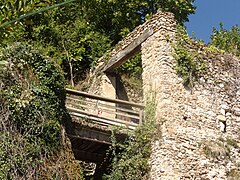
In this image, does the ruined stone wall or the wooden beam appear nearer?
the ruined stone wall

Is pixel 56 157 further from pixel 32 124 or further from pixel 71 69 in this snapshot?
pixel 71 69

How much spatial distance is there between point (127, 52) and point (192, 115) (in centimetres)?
244

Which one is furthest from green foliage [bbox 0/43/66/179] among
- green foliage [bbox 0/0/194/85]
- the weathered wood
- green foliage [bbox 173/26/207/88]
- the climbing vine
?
green foliage [bbox 0/0/194/85]

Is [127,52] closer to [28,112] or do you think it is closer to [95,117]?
[95,117]

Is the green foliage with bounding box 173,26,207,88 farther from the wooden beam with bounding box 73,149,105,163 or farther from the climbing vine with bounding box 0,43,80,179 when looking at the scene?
the climbing vine with bounding box 0,43,80,179

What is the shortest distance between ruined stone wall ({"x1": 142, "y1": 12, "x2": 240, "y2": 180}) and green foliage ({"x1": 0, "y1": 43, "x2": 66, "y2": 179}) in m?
2.09

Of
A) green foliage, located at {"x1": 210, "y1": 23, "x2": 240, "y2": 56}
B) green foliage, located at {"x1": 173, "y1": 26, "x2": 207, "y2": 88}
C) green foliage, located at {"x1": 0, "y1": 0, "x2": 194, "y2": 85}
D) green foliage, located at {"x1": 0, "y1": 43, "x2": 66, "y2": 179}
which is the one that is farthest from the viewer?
green foliage, located at {"x1": 210, "y1": 23, "x2": 240, "y2": 56}

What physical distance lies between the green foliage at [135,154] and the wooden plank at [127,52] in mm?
1897

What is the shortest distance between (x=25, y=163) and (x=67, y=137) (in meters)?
1.16

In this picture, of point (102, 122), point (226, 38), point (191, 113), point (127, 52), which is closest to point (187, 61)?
point (191, 113)

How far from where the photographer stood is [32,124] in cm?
927

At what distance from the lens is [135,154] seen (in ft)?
35.2

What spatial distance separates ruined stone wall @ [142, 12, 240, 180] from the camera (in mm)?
10562

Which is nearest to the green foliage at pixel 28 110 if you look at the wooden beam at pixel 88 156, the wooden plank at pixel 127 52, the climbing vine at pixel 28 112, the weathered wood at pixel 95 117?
the climbing vine at pixel 28 112
